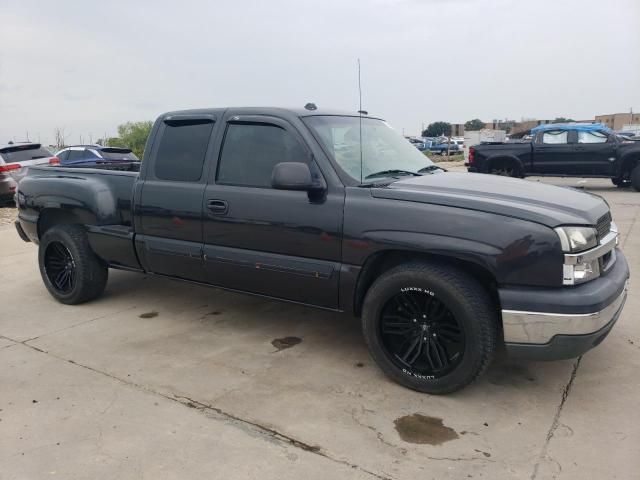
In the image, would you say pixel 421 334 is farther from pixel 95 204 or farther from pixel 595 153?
pixel 595 153

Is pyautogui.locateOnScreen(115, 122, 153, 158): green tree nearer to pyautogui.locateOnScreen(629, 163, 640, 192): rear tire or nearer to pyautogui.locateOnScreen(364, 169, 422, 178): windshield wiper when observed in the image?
Answer: pyautogui.locateOnScreen(629, 163, 640, 192): rear tire

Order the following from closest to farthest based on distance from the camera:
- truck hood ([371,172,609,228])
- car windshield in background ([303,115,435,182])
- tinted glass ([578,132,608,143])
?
truck hood ([371,172,609,228]), car windshield in background ([303,115,435,182]), tinted glass ([578,132,608,143])

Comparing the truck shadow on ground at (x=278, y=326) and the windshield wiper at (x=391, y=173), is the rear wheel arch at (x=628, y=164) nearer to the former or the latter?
the truck shadow on ground at (x=278, y=326)

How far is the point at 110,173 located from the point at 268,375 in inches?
97.3

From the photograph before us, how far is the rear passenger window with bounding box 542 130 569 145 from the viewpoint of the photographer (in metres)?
14.6

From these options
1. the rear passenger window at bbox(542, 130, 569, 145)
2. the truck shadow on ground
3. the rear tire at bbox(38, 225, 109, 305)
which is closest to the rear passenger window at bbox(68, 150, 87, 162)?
the truck shadow on ground

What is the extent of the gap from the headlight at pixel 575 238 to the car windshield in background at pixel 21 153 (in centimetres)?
1288

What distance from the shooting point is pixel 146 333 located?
14.7ft

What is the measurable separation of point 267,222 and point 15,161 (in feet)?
36.7

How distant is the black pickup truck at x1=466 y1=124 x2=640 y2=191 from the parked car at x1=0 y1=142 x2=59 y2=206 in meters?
11.3

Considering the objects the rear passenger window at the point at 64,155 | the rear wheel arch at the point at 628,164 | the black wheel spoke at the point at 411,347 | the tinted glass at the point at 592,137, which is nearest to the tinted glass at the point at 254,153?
the black wheel spoke at the point at 411,347

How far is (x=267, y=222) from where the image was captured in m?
3.78

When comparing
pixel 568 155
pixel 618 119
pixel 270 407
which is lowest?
pixel 270 407

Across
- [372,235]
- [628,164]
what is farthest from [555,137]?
[372,235]
